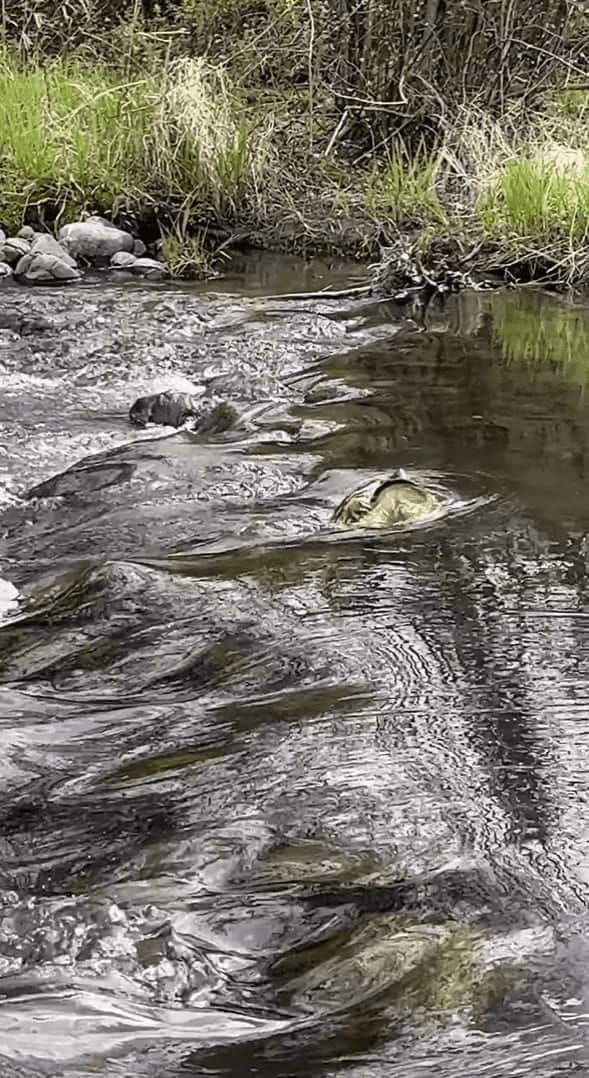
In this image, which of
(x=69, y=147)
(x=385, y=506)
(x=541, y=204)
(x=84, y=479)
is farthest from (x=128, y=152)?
(x=385, y=506)

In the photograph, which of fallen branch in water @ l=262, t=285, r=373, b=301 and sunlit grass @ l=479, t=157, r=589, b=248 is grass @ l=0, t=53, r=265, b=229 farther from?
sunlit grass @ l=479, t=157, r=589, b=248

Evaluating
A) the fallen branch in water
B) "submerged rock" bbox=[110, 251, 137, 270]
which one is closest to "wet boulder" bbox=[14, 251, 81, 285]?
Answer: "submerged rock" bbox=[110, 251, 137, 270]

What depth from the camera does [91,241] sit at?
7500 millimetres

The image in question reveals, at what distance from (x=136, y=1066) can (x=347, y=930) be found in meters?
0.41

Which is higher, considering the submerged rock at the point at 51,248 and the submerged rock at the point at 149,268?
the submerged rock at the point at 51,248

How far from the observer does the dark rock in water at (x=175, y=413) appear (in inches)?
183

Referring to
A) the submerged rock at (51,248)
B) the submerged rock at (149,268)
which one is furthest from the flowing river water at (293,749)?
the submerged rock at (149,268)

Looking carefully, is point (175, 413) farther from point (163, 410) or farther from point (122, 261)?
point (122, 261)

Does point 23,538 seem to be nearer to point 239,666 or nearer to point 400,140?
point 239,666

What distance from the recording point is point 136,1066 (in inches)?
64.6

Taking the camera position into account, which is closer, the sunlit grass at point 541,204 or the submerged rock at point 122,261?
the sunlit grass at point 541,204

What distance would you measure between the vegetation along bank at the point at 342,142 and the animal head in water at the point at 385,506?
345cm

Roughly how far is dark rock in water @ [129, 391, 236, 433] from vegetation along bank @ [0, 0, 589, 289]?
8.27 ft

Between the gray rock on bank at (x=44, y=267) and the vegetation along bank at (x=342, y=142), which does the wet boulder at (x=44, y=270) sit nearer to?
the gray rock on bank at (x=44, y=267)
